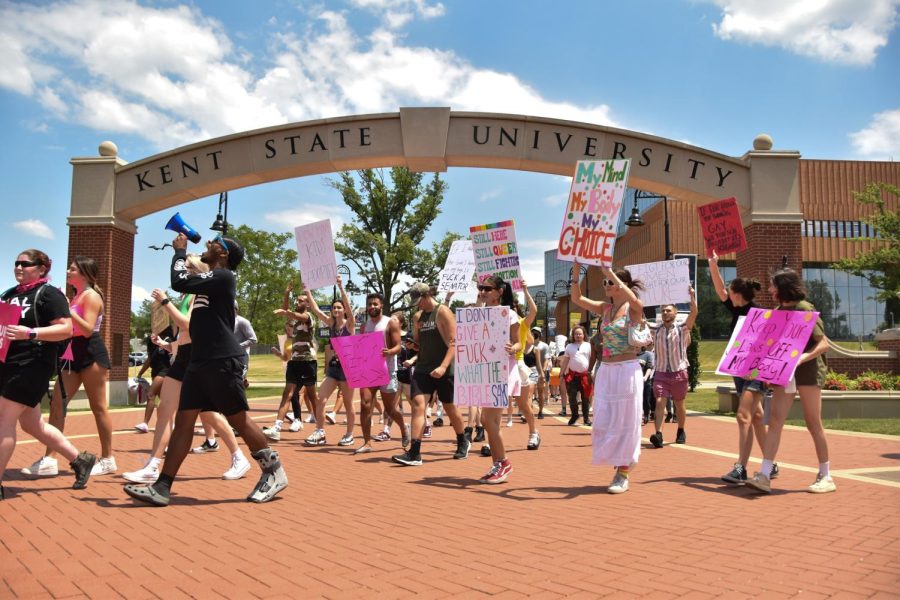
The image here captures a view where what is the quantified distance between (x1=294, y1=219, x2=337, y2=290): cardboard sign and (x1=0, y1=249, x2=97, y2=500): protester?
3415 millimetres

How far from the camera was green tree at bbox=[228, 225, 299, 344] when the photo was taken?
139 ft

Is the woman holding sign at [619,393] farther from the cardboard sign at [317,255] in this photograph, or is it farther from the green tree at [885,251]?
the green tree at [885,251]

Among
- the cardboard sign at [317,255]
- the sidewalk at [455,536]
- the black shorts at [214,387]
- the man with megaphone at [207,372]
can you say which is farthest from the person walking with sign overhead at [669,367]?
the black shorts at [214,387]

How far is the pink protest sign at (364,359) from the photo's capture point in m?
8.15

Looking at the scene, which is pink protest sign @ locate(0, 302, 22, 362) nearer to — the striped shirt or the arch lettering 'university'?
the striped shirt

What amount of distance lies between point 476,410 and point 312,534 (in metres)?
5.91

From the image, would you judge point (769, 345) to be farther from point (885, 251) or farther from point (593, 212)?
point (885, 251)

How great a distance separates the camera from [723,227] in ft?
26.4

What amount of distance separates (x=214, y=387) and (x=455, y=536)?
Answer: 217cm

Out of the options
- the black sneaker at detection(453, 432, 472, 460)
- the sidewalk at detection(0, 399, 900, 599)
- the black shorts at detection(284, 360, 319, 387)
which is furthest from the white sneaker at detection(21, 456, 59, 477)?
the black sneaker at detection(453, 432, 472, 460)

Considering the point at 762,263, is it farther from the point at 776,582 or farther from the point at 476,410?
Answer: the point at 776,582

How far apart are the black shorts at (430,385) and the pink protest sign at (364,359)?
2.20 ft

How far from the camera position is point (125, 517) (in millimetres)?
4824

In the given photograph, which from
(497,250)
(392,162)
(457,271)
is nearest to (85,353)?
(497,250)
